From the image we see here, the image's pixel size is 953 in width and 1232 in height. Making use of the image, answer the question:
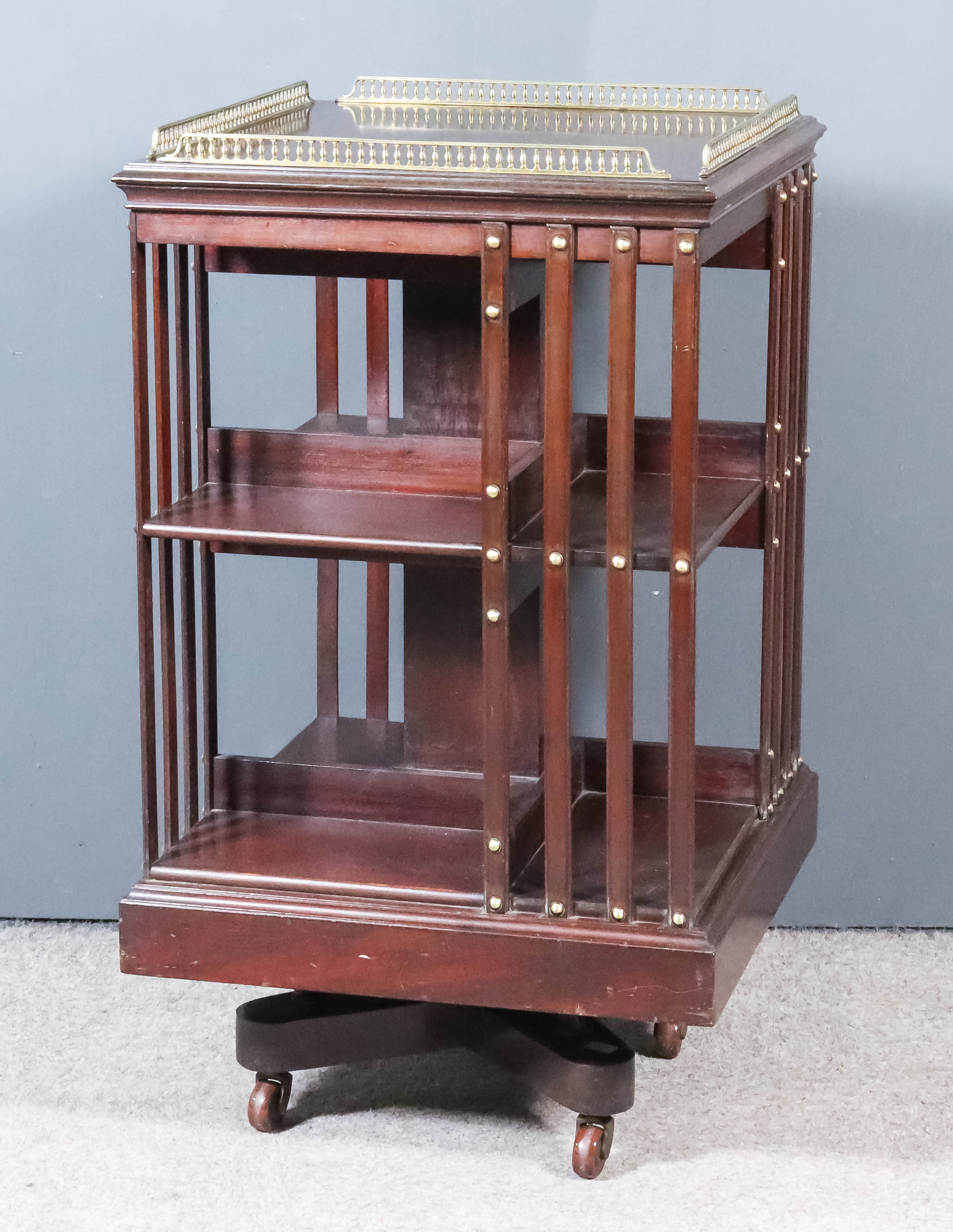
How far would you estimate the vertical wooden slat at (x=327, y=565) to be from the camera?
2.09 m

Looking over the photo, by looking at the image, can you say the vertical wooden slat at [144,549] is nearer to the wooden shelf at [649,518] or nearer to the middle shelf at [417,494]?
the middle shelf at [417,494]

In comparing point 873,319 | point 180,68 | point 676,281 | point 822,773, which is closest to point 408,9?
point 180,68

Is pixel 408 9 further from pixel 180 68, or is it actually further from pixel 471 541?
pixel 471 541

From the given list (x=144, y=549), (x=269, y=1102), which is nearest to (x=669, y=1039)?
(x=269, y=1102)

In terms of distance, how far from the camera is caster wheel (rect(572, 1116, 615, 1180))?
188 cm

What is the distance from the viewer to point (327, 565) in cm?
218

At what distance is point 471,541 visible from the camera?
167 centimetres

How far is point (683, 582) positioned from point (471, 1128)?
72 centimetres

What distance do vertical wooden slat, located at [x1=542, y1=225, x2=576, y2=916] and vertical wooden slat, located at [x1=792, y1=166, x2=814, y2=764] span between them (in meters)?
0.39

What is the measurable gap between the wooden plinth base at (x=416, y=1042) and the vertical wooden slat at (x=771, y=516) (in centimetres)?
32

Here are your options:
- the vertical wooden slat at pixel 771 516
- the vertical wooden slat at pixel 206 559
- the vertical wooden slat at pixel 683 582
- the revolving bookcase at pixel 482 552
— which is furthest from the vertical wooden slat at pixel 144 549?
the vertical wooden slat at pixel 771 516

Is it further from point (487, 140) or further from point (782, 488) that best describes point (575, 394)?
point (487, 140)

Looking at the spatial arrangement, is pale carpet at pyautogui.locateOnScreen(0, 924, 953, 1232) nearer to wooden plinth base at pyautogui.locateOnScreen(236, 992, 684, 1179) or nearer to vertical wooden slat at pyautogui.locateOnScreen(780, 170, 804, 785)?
wooden plinth base at pyautogui.locateOnScreen(236, 992, 684, 1179)

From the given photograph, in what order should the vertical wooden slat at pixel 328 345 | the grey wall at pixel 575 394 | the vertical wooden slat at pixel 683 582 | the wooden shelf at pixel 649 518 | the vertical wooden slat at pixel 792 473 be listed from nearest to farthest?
the vertical wooden slat at pixel 683 582 < the wooden shelf at pixel 649 518 < the vertical wooden slat at pixel 792 473 < the vertical wooden slat at pixel 328 345 < the grey wall at pixel 575 394
